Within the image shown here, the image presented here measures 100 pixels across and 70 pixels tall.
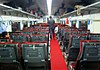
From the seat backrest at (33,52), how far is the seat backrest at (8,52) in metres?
0.17

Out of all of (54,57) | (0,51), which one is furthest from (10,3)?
(0,51)

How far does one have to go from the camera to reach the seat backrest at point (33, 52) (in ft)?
11.6

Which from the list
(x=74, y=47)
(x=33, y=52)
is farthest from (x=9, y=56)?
(x=74, y=47)

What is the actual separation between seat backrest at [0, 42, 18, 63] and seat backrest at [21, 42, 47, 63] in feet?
0.54

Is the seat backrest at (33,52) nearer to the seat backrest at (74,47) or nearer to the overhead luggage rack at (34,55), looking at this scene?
the overhead luggage rack at (34,55)

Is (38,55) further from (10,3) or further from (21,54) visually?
(10,3)

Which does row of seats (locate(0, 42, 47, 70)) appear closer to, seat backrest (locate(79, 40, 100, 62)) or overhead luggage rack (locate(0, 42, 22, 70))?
overhead luggage rack (locate(0, 42, 22, 70))

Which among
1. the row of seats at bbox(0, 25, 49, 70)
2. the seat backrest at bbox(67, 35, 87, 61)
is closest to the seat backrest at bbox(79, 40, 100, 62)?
the row of seats at bbox(0, 25, 49, 70)

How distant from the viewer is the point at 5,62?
3.69 m

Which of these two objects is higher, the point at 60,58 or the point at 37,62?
the point at 37,62

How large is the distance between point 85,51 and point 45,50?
824mm

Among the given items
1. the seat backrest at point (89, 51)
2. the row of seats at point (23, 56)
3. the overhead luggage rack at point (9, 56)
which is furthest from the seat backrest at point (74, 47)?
the overhead luggage rack at point (9, 56)

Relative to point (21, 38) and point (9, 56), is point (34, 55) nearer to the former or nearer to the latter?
point (9, 56)

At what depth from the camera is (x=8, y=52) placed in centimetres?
357
